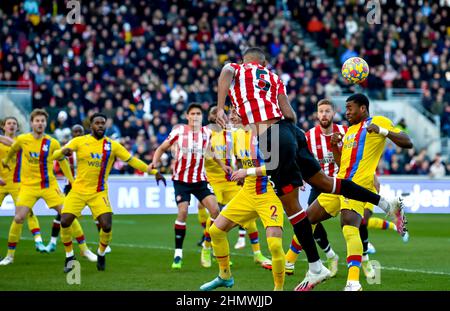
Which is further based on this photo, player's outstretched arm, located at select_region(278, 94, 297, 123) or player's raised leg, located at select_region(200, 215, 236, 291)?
player's raised leg, located at select_region(200, 215, 236, 291)

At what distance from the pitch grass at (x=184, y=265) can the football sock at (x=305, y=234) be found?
106cm

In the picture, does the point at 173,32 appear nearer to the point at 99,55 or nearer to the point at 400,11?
the point at 99,55

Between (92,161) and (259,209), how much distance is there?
12.1 feet

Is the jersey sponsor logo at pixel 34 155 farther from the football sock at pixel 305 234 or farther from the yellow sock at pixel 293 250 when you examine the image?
the football sock at pixel 305 234

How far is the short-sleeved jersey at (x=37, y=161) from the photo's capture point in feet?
44.6

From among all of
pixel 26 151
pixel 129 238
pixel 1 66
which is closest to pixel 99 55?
pixel 1 66

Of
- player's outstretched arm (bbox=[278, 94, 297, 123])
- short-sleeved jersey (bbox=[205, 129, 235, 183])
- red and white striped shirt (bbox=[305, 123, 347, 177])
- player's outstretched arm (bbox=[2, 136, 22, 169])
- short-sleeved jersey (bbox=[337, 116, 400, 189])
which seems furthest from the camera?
short-sleeved jersey (bbox=[205, 129, 235, 183])

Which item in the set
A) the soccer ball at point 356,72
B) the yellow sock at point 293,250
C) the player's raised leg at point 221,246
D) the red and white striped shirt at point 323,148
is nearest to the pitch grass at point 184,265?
the yellow sock at point 293,250

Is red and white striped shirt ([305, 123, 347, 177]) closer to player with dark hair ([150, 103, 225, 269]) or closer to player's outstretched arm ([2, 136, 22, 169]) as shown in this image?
player with dark hair ([150, 103, 225, 269])

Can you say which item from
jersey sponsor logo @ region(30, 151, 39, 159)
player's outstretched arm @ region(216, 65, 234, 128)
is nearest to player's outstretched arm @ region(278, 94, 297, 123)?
player's outstretched arm @ region(216, 65, 234, 128)

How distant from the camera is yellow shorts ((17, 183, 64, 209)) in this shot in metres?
13.5

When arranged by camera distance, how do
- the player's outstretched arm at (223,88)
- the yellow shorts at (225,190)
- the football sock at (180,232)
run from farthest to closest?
the yellow shorts at (225,190) < the football sock at (180,232) < the player's outstretched arm at (223,88)

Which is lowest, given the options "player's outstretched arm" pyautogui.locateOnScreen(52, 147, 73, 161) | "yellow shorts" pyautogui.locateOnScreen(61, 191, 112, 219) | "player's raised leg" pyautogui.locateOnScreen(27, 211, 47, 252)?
"player's raised leg" pyautogui.locateOnScreen(27, 211, 47, 252)

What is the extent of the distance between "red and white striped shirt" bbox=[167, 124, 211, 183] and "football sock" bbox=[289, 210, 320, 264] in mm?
4297
